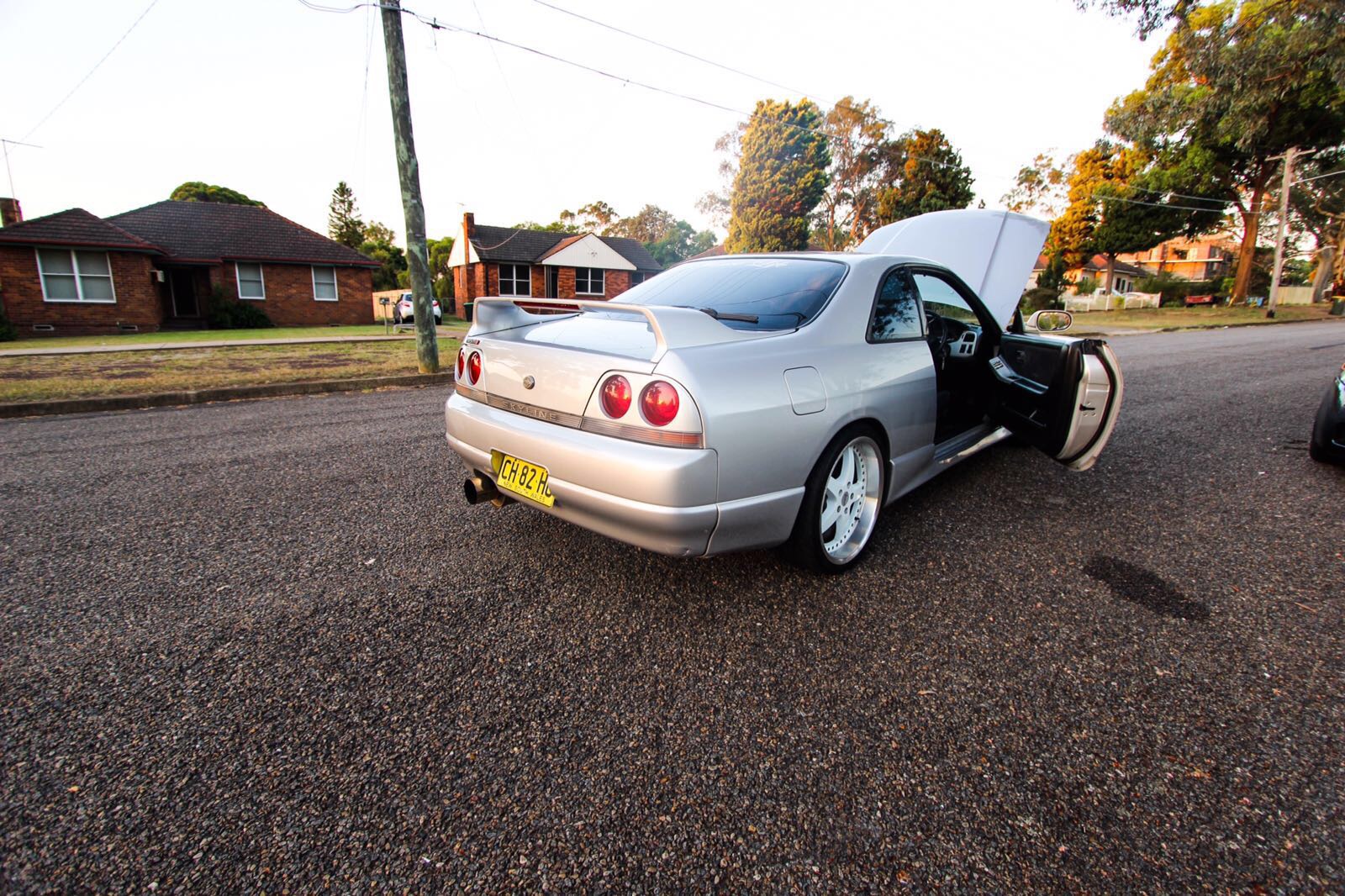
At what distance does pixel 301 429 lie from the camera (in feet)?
17.3

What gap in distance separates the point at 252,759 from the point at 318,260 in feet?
78.8

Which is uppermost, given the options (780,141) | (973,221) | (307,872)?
(780,141)

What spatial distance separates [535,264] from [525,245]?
1.49 m

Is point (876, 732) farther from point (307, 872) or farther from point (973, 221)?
point (973, 221)

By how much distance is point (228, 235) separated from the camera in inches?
837

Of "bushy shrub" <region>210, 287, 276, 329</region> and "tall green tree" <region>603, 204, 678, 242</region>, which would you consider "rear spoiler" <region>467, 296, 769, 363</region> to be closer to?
"bushy shrub" <region>210, 287, 276, 329</region>

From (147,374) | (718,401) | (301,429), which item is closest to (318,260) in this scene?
(147,374)

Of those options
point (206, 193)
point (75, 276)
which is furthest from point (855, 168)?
point (206, 193)

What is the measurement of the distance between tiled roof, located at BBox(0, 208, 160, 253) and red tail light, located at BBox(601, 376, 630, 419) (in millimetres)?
22324

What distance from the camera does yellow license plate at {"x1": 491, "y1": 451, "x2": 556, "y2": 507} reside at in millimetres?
2367

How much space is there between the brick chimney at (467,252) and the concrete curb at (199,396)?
24.0 metres

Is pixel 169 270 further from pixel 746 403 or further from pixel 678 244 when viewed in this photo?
pixel 678 244

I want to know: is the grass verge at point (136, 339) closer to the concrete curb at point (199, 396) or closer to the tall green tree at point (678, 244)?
the concrete curb at point (199, 396)

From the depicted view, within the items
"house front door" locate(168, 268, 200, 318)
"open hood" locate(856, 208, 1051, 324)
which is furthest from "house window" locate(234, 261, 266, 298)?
→ "open hood" locate(856, 208, 1051, 324)
